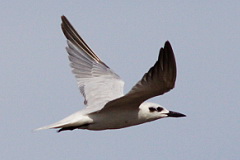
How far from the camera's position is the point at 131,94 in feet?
37.6

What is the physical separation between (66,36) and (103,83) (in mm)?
1335

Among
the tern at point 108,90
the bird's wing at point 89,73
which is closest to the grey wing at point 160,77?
the tern at point 108,90

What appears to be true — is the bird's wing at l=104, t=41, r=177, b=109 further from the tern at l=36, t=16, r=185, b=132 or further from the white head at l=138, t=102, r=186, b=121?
the white head at l=138, t=102, r=186, b=121

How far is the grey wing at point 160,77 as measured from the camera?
10.8m

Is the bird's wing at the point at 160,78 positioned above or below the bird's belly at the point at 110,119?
above

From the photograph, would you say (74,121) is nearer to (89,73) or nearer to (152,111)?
(152,111)

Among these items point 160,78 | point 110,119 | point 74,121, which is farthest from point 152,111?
point 160,78

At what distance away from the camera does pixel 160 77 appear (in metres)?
11.1

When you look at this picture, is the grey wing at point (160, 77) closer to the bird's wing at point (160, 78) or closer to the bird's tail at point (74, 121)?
the bird's wing at point (160, 78)

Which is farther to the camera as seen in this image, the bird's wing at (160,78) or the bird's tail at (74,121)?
the bird's tail at (74,121)

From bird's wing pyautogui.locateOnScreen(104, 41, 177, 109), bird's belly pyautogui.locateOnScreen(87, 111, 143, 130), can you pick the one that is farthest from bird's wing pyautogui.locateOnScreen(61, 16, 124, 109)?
bird's wing pyautogui.locateOnScreen(104, 41, 177, 109)

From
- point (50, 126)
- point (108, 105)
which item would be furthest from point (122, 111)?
point (50, 126)

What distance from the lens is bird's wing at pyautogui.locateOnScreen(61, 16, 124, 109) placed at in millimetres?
13672

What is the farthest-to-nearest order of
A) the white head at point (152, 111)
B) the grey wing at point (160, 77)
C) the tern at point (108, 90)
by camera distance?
1. the white head at point (152, 111)
2. the tern at point (108, 90)
3. the grey wing at point (160, 77)
